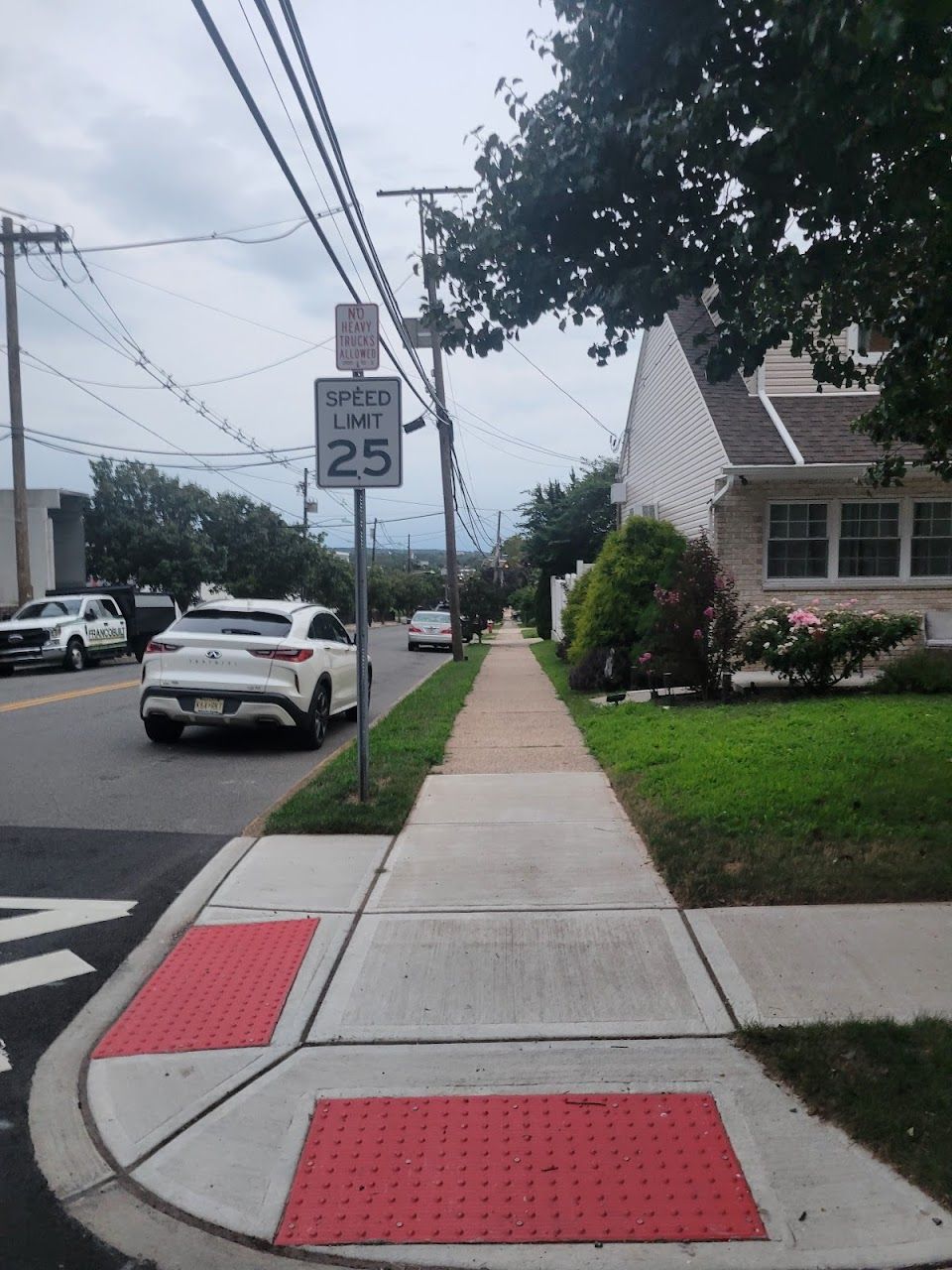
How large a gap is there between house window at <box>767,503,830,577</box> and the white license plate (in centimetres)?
881

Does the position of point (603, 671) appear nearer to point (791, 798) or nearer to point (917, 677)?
point (917, 677)

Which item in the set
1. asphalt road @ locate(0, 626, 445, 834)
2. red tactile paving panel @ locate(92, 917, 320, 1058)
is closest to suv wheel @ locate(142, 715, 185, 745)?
asphalt road @ locate(0, 626, 445, 834)

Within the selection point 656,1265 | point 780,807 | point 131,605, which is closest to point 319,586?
point 131,605

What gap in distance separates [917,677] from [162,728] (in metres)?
9.12

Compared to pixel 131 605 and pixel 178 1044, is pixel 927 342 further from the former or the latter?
pixel 131 605

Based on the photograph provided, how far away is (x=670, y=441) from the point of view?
1984cm

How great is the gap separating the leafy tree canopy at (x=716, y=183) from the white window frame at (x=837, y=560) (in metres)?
8.58

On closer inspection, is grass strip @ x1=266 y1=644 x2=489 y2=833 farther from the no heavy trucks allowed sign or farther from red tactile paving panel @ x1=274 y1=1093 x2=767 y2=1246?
red tactile paving panel @ x1=274 y1=1093 x2=767 y2=1246

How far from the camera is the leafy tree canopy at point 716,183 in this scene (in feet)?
18.6

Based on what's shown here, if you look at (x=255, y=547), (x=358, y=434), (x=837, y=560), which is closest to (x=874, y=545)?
(x=837, y=560)

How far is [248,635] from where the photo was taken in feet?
37.7

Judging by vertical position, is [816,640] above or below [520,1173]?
above

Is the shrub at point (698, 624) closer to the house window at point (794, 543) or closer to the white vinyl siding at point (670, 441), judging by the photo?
the house window at point (794, 543)

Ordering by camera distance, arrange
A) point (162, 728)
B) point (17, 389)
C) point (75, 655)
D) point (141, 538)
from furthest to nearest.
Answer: point (141, 538), point (17, 389), point (75, 655), point (162, 728)
